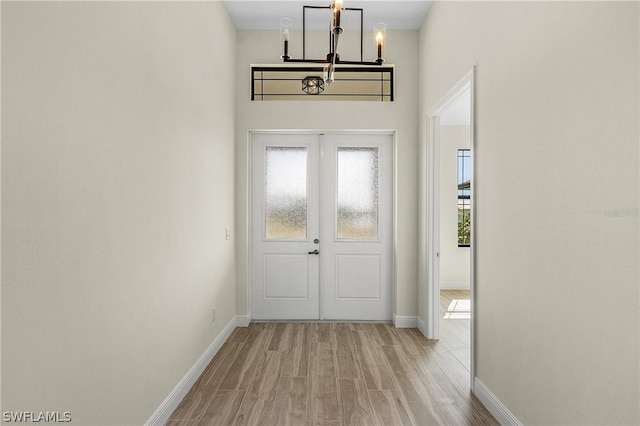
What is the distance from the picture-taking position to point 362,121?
4.16 metres

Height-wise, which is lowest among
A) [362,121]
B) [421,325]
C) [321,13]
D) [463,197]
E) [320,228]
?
[421,325]

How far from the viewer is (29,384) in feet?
4.06

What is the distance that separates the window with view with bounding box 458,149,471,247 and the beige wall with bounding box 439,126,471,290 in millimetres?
87

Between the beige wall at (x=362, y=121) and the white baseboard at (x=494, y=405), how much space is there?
5.25ft

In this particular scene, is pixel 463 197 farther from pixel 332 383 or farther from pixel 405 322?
pixel 332 383

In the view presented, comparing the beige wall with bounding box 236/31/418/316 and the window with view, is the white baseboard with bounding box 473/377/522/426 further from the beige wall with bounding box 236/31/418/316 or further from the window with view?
the window with view

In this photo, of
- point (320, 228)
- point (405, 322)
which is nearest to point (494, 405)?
point (405, 322)

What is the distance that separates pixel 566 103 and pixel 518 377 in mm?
1469

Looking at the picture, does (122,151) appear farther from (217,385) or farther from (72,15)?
(217,385)

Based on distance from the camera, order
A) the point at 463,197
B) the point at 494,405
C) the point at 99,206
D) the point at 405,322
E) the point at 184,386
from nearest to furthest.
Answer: the point at 99,206 < the point at 494,405 < the point at 184,386 < the point at 405,322 < the point at 463,197

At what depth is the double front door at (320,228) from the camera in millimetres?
4293

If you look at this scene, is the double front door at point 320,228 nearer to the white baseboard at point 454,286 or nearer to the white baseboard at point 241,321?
the white baseboard at point 241,321

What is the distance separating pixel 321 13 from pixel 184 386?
3667 mm

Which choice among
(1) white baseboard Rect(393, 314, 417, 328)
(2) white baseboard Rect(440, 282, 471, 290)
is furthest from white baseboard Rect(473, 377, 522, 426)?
(2) white baseboard Rect(440, 282, 471, 290)
